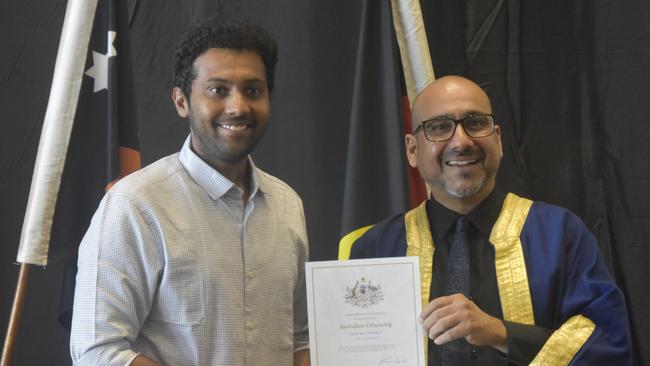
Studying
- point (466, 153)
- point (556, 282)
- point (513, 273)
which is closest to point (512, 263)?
point (513, 273)

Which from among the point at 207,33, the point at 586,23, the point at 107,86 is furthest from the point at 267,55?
the point at 586,23

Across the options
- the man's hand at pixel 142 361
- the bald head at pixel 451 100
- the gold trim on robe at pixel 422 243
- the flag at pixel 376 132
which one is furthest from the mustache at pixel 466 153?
the man's hand at pixel 142 361

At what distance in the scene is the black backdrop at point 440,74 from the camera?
3.17 m

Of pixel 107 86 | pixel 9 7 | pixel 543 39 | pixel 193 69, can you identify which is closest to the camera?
pixel 193 69

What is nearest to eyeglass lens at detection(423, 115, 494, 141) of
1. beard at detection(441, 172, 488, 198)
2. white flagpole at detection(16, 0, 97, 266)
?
beard at detection(441, 172, 488, 198)

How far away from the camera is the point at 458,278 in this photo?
219cm

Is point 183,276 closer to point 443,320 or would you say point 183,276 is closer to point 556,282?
point 443,320

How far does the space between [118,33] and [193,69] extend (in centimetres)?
106

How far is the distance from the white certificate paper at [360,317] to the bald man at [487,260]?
7 centimetres

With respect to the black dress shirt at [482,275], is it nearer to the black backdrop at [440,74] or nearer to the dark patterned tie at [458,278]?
the dark patterned tie at [458,278]

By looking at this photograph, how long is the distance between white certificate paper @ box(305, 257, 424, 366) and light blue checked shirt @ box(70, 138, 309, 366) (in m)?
0.16

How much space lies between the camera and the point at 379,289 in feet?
6.14

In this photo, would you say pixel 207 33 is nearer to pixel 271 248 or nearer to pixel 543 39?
pixel 271 248
